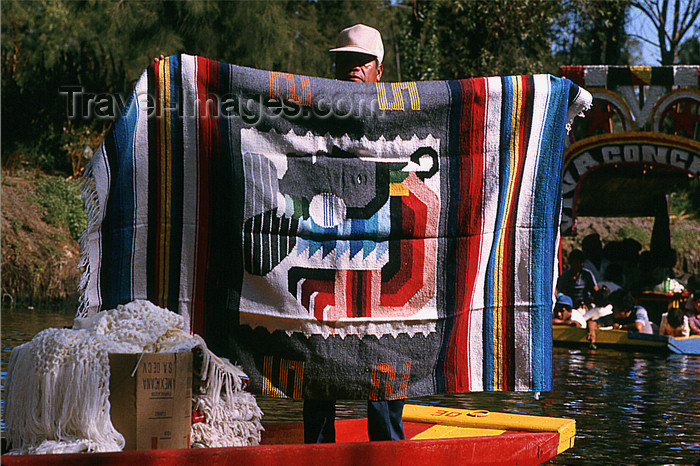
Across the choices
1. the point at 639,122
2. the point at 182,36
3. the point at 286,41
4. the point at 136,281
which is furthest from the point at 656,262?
the point at 136,281

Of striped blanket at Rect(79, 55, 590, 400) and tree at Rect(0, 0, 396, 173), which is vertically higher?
tree at Rect(0, 0, 396, 173)

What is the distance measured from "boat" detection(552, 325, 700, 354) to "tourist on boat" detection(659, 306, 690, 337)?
0.26 m

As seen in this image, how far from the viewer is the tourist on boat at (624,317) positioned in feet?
40.7

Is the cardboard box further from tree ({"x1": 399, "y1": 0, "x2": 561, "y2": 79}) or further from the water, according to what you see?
tree ({"x1": 399, "y1": 0, "x2": 561, "y2": 79})

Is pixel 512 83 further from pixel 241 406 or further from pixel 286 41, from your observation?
pixel 286 41

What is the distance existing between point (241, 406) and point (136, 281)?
0.71 m

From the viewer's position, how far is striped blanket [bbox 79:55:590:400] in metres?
3.85

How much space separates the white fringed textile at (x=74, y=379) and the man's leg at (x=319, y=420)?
70cm

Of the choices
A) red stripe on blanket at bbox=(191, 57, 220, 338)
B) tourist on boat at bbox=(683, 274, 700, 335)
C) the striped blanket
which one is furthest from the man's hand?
red stripe on blanket at bbox=(191, 57, 220, 338)

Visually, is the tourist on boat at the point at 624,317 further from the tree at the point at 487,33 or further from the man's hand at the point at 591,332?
the tree at the point at 487,33

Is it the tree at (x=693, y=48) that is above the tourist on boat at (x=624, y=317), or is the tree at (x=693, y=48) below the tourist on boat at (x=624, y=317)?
above

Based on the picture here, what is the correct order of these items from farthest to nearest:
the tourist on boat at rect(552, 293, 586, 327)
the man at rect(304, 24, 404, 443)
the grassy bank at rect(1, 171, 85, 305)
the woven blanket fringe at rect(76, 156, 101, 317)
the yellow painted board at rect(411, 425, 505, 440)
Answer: the grassy bank at rect(1, 171, 85, 305), the tourist on boat at rect(552, 293, 586, 327), the yellow painted board at rect(411, 425, 505, 440), the man at rect(304, 24, 404, 443), the woven blanket fringe at rect(76, 156, 101, 317)

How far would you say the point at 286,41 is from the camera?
66.6 feet

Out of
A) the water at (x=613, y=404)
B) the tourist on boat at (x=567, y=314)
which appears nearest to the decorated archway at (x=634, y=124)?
the tourist on boat at (x=567, y=314)
